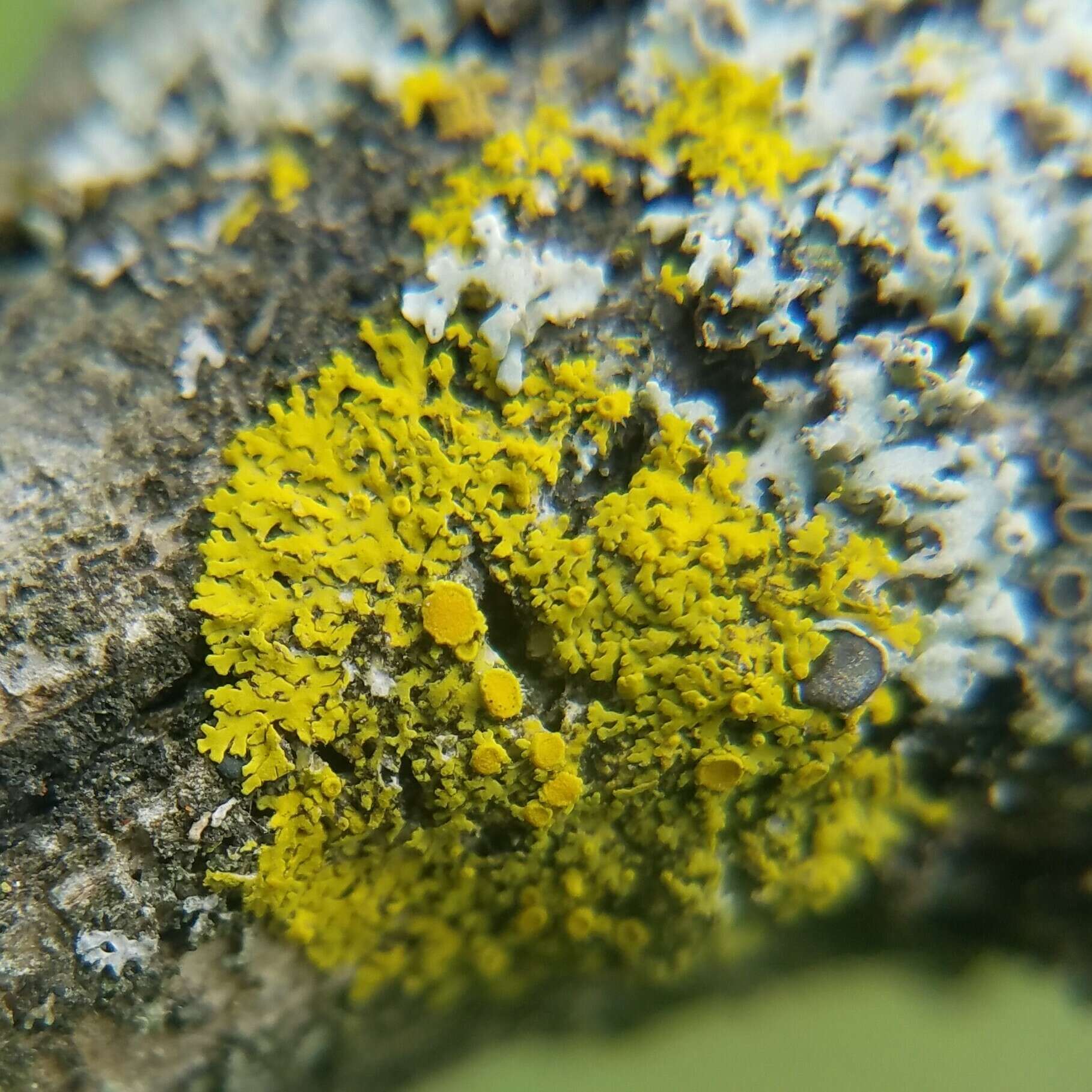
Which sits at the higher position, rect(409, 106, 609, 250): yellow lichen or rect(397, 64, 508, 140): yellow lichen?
rect(397, 64, 508, 140): yellow lichen

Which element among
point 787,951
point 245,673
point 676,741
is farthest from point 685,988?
point 245,673

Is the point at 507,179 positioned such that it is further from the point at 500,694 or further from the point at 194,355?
the point at 500,694

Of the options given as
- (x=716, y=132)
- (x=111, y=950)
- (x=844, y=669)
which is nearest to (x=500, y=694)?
(x=844, y=669)

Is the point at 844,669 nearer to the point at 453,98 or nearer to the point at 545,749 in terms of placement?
the point at 545,749

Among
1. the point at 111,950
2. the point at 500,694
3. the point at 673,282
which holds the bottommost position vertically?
the point at 111,950

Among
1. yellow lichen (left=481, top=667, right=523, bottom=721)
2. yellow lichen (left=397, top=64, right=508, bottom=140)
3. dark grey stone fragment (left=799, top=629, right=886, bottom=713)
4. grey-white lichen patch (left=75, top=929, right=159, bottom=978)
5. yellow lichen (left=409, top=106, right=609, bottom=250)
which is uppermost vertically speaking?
Answer: yellow lichen (left=397, top=64, right=508, bottom=140)

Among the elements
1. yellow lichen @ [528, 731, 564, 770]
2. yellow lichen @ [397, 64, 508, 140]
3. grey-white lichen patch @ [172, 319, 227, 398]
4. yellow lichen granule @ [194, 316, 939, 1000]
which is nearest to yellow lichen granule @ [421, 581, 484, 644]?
yellow lichen granule @ [194, 316, 939, 1000]

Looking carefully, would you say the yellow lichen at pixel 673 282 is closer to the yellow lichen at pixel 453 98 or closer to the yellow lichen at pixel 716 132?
the yellow lichen at pixel 716 132

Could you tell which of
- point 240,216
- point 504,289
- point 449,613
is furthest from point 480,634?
point 240,216

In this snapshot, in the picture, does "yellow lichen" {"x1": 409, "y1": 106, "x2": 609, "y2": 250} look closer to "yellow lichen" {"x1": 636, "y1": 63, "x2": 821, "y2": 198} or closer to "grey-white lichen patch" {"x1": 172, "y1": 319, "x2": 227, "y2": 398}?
"yellow lichen" {"x1": 636, "y1": 63, "x2": 821, "y2": 198}

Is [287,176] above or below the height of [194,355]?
above
